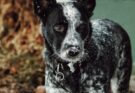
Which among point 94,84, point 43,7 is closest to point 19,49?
point 43,7

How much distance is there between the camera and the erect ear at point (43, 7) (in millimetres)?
2588

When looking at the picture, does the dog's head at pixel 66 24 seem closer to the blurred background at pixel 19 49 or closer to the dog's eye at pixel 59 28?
the dog's eye at pixel 59 28

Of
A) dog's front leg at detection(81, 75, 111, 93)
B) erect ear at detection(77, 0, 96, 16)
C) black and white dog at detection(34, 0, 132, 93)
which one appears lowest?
dog's front leg at detection(81, 75, 111, 93)

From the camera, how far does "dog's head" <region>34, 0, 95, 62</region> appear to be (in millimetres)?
2521

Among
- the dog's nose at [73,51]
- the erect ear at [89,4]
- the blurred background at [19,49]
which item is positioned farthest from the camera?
the blurred background at [19,49]

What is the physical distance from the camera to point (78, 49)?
253cm

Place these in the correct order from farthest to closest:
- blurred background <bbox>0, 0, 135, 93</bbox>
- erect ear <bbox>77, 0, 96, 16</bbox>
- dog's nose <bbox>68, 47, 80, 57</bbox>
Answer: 1. blurred background <bbox>0, 0, 135, 93</bbox>
2. erect ear <bbox>77, 0, 96, 16</bbox>
3. dog's nose <bbox>68, 47, 80, 57</bbox>

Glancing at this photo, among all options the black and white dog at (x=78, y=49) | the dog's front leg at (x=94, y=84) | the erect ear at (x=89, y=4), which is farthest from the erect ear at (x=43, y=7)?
the dog's front leg at (x=94, y=84)

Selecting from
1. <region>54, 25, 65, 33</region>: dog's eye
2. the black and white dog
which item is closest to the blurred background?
the black and white dog

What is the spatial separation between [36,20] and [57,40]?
287 millimetres

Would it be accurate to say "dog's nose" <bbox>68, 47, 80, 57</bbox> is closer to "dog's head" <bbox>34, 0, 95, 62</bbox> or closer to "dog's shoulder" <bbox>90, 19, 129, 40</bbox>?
"dog's head" <bbox>34, 0, 95, 62</bbox>

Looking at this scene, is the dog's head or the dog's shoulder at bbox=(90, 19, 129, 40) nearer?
the dog's head

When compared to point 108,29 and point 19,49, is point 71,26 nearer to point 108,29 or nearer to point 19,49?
point 108,29

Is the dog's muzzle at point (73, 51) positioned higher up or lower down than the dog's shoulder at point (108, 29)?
lower down
